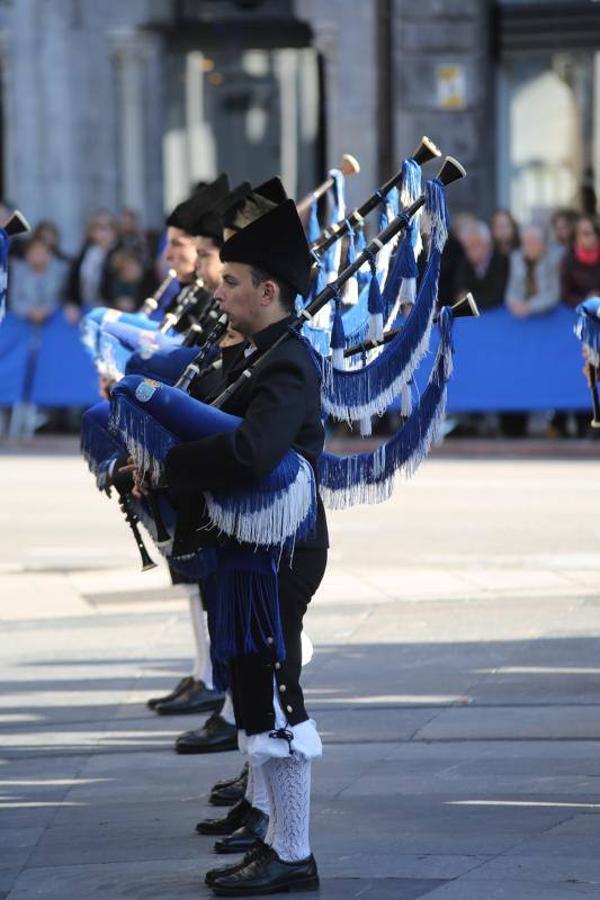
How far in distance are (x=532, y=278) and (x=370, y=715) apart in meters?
9.88

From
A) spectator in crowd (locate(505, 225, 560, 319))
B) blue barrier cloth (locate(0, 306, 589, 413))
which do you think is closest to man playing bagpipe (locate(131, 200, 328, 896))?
blue barrier cloth (locate(0, 306, 589, 413))

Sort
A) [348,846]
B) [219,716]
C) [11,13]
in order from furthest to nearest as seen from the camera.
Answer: [11,13] < [219,716] < [348,846]

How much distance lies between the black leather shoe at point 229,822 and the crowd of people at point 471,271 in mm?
11033

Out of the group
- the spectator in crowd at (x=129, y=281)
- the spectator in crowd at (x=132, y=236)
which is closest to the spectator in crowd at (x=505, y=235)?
the spectator in crowd at (x=129, y=281)

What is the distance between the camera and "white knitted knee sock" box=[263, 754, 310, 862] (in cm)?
588

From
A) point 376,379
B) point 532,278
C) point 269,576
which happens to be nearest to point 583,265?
point 532,278

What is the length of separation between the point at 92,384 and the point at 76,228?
5207 millimetres

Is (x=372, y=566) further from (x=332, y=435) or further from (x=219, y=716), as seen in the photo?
(x=332, y=435)

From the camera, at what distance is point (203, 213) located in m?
7.86

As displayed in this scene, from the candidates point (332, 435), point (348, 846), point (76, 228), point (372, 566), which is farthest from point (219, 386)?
point (76, 228)

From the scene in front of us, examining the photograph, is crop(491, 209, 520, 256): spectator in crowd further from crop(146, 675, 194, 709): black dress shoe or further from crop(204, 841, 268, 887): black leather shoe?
crop(204, 841, 268, 887): black leather shoe

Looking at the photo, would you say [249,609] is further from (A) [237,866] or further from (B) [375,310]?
(B) [375,310]

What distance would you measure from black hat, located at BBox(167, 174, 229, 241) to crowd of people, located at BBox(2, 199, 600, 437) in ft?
30.4

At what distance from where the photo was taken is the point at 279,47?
916 inches
